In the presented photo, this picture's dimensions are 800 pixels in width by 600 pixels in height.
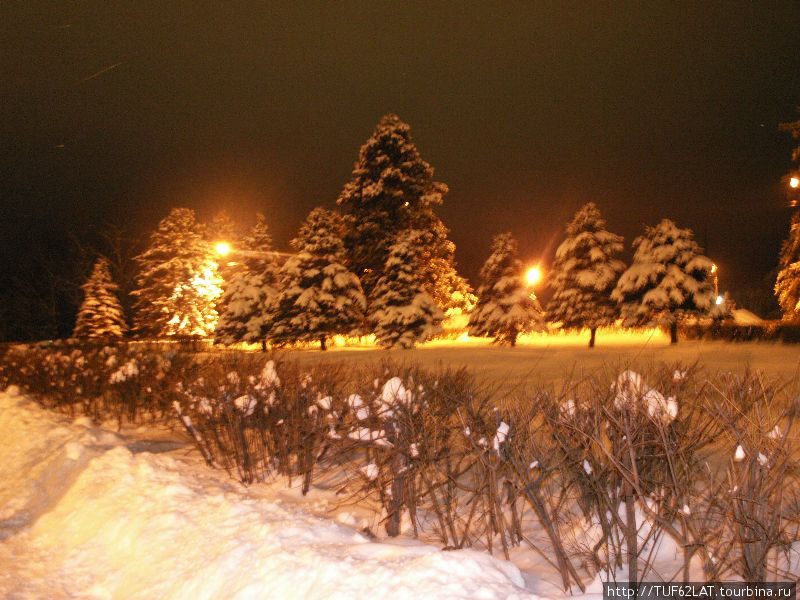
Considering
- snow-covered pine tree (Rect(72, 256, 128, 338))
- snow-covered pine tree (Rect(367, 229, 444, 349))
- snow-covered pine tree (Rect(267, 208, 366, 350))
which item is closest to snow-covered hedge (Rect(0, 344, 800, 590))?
snow-covered pine tree (Rect(367, 229, 444, 349))

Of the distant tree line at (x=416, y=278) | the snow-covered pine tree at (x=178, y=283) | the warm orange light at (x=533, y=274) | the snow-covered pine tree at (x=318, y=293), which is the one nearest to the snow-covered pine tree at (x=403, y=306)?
the distant tree line at (x=416, y=278)

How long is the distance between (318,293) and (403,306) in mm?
Answer: 4653

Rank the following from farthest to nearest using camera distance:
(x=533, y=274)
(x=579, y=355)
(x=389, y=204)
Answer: (x=389, y=204) → (x=533, y=274) → (x=579, y=355)

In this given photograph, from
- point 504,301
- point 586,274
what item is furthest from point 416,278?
point 586,274

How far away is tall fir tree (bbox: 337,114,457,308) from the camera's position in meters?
30.5

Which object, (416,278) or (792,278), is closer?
(792,278)

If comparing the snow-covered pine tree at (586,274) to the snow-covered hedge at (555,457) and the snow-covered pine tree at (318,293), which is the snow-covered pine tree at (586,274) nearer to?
the snow-covered pine tree at (318,293)

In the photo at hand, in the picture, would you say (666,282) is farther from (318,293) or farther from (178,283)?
(178,283)

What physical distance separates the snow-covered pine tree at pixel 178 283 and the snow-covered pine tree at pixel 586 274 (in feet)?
78.1

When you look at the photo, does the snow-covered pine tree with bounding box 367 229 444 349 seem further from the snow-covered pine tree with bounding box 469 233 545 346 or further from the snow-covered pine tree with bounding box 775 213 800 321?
the snow-covered pine tree with bounding box 775 213 800 321

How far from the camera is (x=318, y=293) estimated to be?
2838 centimetres

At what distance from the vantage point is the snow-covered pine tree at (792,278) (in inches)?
951

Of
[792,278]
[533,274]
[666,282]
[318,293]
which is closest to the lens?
[666,282]

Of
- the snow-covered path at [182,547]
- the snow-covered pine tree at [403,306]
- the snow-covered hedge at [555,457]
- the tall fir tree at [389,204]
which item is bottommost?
the snow-covered path at [182,547]
